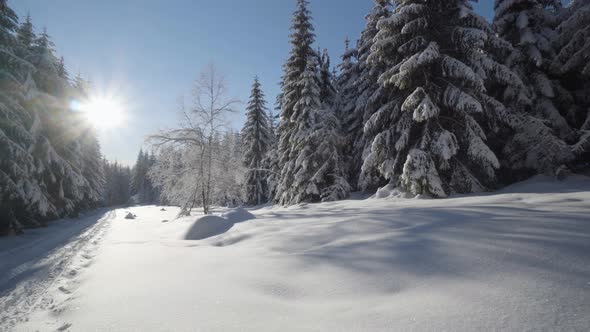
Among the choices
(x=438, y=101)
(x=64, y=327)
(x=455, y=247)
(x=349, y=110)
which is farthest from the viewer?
(x=349, y=110)

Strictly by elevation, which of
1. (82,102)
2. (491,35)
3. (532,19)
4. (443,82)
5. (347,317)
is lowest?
(347,317)

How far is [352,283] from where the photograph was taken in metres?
2.64

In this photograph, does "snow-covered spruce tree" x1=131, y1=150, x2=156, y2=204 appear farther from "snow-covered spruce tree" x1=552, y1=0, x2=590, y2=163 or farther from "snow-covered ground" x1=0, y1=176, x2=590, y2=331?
"snow-covered spruce tree" x1=552, y1=0, x2=590, y2=163

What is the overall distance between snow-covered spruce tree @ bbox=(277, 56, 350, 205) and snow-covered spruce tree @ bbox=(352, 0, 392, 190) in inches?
62.1

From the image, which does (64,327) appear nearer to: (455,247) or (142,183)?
(455,247)

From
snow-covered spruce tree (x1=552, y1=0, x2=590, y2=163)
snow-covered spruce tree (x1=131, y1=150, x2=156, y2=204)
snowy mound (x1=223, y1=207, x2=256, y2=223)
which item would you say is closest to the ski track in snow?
snowy mound (x1=223, y1=207, x2=256, y2=223)

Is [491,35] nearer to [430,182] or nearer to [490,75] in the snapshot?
[490,75]

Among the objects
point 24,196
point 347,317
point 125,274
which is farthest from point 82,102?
point 347,317

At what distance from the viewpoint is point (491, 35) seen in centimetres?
971

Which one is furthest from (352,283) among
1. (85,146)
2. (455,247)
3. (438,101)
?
(85,146)

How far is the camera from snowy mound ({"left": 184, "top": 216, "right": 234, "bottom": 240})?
22.8 feet

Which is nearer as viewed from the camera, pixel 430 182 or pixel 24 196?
pixel 430 182

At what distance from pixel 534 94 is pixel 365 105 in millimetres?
7767

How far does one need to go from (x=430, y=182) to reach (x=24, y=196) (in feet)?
55.5
